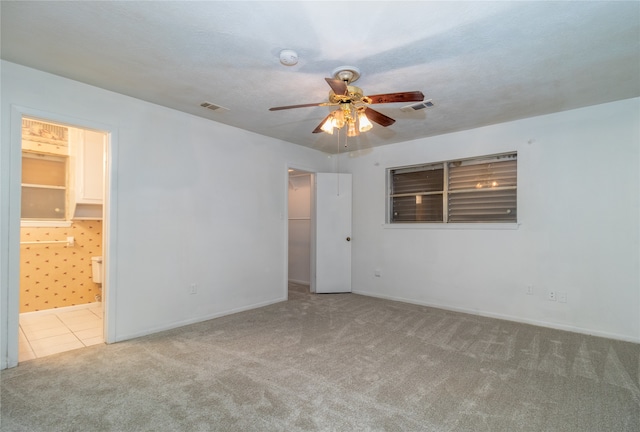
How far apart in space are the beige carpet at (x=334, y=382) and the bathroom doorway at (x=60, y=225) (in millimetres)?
1628

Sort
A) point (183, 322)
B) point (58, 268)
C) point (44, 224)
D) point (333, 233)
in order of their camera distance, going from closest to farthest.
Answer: point (183, 322), point (44, 224), point (58, 268), point (333, 233)

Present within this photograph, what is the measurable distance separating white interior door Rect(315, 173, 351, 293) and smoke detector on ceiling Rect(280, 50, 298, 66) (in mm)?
2990

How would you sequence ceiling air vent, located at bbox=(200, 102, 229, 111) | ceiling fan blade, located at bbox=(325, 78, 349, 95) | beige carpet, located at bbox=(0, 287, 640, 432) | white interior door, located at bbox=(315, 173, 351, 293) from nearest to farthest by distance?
beige carpet, located at bbox=(0, 287, 640, 432) → ceiling fan blade, located at bbox=(325, 78, 349, 95) → ceiling air vent, located at bbox=(200, 102, 229, 111) → white interior door, located at bbox=(315, 173, 351, 293)

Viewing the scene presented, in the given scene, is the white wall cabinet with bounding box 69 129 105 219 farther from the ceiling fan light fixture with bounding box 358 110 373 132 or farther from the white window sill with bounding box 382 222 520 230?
the white window sill with bounding box 382 222 520 230

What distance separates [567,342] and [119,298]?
177 inches

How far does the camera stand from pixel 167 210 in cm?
353

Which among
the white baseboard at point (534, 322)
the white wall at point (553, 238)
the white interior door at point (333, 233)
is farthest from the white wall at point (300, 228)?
the white wall at point (553, 238)

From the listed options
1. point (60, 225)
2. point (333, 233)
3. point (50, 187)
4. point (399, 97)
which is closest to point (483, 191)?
point (333, 233)

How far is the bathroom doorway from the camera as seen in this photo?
13.1 feet

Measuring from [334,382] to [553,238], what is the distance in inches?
120

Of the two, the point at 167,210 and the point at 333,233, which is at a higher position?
the point at 167,210

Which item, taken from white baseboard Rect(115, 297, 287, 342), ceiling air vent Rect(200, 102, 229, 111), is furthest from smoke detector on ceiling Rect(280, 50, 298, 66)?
white baseboard Rect(115, 297, 287, 342)

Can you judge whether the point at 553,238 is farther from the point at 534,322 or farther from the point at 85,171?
the point at 85,171

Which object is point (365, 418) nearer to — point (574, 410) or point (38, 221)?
point (574, 410)
